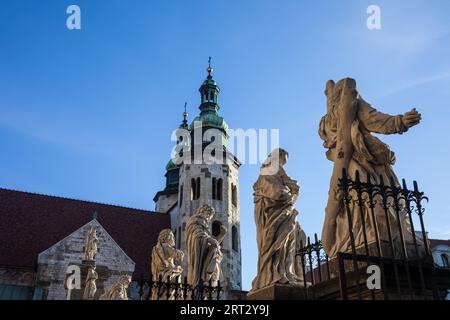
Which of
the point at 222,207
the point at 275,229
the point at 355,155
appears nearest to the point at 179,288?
the point at 275,229

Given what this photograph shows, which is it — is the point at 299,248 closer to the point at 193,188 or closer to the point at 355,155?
the point at 355,155

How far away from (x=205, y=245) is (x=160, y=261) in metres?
1.47

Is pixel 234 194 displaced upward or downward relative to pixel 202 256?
upward

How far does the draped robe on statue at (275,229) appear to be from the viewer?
604 cm

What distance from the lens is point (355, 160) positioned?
4859 mm

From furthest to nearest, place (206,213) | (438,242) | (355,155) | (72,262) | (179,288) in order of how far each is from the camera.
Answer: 1. (438,242)
2. (72,262)
3. (206,213)
4. (179,288)
5. (355,155)

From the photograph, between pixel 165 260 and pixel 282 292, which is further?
pixel 165 260

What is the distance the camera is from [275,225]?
6.23 metres

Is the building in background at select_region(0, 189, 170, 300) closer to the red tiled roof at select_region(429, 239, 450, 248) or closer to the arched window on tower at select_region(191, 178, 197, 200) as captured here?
the arched window on tower at select_region(191, 178, 197, 200)

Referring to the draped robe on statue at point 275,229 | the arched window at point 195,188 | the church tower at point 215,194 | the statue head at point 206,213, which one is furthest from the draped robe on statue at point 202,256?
the arched window at point 195,188

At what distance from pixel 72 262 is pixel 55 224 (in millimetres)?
6187

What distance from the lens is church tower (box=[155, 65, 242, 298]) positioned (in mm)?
31270

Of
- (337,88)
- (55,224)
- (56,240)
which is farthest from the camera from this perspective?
(55,224)

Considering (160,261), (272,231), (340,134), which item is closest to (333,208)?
(340,134)
